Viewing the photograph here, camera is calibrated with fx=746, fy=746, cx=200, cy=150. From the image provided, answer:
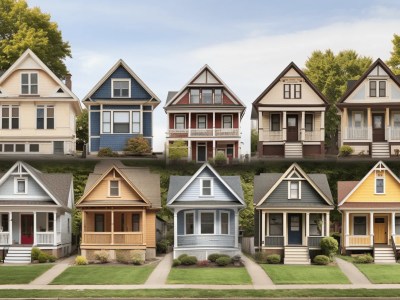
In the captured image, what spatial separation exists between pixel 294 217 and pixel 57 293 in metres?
11.1

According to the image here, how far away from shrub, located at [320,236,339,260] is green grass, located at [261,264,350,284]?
0.88 m

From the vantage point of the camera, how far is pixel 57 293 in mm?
20469

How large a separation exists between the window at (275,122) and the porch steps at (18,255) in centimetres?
1395

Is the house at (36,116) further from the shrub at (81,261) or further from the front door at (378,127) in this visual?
the shrub at (81,261)

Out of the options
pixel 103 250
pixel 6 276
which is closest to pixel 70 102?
pixel 6 276

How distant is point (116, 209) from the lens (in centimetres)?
2759

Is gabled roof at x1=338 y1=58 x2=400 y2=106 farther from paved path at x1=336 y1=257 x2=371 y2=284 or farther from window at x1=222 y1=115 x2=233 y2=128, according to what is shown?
paved path at x1=336 y1=257 x2=371 y2=284

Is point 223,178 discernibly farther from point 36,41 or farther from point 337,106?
point 337,106

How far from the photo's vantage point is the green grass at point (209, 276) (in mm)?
22544

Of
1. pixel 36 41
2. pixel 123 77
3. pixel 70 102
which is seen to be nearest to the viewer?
pixel 70 102

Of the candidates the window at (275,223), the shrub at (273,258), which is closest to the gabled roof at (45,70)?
the shrub at (273,258)

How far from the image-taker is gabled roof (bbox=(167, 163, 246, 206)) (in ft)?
88.5

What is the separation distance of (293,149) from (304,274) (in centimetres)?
1150

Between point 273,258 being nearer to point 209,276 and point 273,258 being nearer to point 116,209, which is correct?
point 209,276
